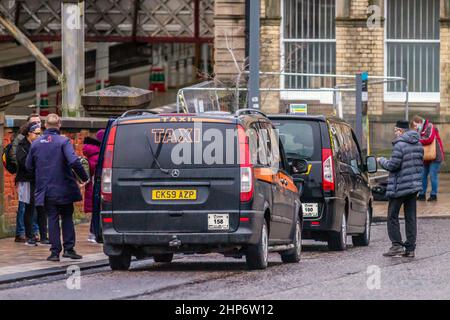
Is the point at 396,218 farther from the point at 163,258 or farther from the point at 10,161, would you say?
the point at 10,161

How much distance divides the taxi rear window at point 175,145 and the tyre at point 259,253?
0.95 meters

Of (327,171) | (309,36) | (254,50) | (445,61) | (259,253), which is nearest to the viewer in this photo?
(259,253)

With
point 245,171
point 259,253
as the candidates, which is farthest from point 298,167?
point 245,171

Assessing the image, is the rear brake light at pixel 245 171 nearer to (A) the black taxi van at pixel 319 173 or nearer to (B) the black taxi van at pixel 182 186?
(B) the black taxi van at pixel 182 186

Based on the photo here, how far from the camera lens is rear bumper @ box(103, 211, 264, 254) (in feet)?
51.6

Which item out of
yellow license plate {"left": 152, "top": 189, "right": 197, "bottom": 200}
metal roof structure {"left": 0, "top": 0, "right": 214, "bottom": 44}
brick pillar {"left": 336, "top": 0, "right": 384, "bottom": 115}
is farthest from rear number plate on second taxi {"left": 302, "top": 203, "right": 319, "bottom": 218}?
metal roof structure {"left": 0, "top": 0, "right": 214, "bottom": 44}

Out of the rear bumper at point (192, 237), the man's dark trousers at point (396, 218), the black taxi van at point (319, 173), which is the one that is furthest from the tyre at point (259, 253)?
the black taxi van at point (319, 173)

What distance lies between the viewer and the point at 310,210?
19.6 m

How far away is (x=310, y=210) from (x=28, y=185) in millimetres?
3733

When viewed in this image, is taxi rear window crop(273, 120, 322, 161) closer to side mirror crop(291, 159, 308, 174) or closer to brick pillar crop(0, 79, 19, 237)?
side mirror crop(291, 159, 308, 174)

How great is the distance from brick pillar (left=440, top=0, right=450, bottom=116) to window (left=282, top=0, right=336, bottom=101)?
260cm

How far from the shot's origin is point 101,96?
24.9 m

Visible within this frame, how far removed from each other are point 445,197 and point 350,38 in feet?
24.4

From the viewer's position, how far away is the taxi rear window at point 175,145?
15.8 meters
